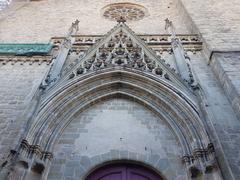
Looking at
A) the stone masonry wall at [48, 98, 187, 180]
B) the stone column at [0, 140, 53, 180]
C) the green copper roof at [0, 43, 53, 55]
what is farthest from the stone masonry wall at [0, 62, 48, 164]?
the stone masonry wall at [48, 98, 187, 180]

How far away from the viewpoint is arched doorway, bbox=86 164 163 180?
5781mm

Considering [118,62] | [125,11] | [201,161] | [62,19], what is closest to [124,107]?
[118,62]

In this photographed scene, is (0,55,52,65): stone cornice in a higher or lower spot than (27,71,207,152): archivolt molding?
higher

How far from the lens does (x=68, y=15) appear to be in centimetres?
1327

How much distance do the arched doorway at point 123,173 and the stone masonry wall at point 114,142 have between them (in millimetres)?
180

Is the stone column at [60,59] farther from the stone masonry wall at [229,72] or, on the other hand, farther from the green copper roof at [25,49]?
the stone masonry wall at [229,72]

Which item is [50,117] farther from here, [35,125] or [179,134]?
[179,134]

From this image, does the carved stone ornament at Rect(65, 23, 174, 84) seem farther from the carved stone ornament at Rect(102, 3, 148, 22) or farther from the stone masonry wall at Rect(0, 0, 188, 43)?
the carved stone ornament at Rect(102, 3, 148, 22)

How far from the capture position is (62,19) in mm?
12828

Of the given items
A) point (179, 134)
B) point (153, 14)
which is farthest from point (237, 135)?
point (153, 14)

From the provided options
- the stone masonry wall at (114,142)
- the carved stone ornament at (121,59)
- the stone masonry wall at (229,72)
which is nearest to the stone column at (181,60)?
the carved stone ornament at (121,59)

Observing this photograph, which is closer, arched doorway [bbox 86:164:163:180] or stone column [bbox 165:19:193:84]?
arched doorway [bbox 86:164:163:180]

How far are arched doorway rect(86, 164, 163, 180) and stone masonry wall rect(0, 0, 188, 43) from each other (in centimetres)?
654

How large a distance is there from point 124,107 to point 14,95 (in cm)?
292
